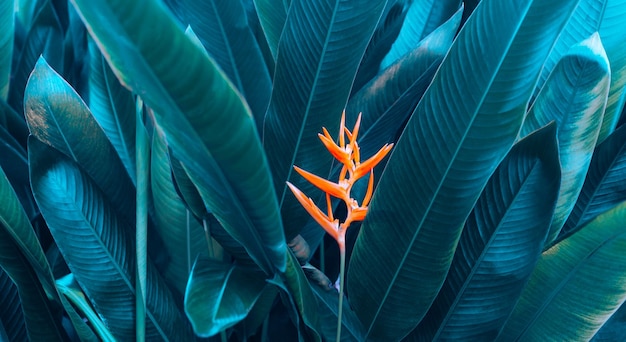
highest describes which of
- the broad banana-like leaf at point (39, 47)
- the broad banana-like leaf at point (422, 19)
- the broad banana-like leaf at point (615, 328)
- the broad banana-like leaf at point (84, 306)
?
the broad banana-like leaf at point (39, 47)

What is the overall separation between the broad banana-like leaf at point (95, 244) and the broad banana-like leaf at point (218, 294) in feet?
0.34

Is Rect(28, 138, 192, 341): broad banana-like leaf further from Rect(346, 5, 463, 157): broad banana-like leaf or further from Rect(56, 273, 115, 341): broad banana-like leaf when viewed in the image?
Rect(346, 5, 463, 157): broad banana-like leaf

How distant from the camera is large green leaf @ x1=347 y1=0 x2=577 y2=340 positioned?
501mm

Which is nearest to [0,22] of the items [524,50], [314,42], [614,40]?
[314,42]

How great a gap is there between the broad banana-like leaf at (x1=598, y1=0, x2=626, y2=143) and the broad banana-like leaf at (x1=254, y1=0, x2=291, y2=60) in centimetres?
42

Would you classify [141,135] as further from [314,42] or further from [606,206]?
[606,206]

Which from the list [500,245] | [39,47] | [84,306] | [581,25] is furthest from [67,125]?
[581,25]

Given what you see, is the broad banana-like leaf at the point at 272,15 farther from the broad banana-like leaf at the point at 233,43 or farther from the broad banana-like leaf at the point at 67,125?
the broad banana-like leaf at the point at 67,125

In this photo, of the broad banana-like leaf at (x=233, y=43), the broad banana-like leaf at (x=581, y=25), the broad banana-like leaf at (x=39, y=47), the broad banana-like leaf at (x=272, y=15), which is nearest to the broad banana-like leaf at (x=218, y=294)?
the broad banana-like leaf at (x=233, y=43)

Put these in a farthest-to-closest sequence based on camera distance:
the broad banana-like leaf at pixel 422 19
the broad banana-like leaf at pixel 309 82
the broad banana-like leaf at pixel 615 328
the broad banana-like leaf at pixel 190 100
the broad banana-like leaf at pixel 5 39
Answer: the broad banana-like leaf at pixel 422 19 < the broad banana-like leaf at pixel 5 39 < the broad banana-like leaf at pixel 615 328 < the broad banana-like leaf at pixel 309 82 < the broad banana-like leaf at pixel 190 100

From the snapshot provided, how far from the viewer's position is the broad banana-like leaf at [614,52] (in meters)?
0.70

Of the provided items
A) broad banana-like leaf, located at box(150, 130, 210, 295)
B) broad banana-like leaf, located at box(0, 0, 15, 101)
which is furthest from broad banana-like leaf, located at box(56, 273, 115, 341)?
broad banana-like leaf, located at box(0, 0, 15, 101)

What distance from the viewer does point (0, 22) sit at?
33.2 inches

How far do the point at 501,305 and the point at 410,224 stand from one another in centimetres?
16
